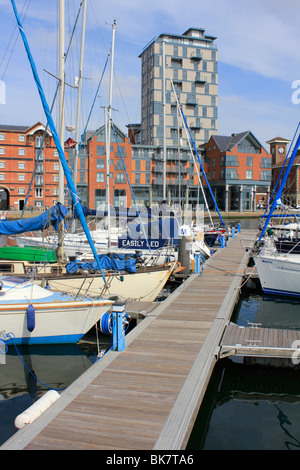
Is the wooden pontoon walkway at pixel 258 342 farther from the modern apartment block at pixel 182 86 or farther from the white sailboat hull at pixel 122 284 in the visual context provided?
the modern apartment block at pixel 182 86

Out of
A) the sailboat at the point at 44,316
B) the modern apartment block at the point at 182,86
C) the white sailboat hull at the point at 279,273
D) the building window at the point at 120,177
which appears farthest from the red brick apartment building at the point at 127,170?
the sailboat at the point at 44,316

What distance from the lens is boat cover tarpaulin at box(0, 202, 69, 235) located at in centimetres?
1502

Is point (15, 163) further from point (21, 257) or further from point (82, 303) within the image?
point (82, 303)

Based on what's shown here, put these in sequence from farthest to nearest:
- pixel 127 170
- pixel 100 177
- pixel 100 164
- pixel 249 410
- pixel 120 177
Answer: pixel 127 170
pixel 120 177
pixel 100 177
pixel 100 164
pixel 249 410

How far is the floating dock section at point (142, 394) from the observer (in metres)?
6.11

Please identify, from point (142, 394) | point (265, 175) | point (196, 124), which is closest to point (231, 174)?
point (265, 175)

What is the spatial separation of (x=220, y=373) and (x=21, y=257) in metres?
10.6

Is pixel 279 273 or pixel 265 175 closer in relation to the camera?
pixel 279 273

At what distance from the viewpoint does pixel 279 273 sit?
18.3 meters

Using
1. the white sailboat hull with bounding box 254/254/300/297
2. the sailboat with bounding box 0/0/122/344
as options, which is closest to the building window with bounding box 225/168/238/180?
the white sailboat hull with bounding box 254/254/300/297

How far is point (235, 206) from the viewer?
83688mm

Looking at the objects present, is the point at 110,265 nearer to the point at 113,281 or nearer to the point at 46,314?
the point at 113,281

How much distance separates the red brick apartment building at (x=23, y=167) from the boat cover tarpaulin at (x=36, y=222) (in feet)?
166
